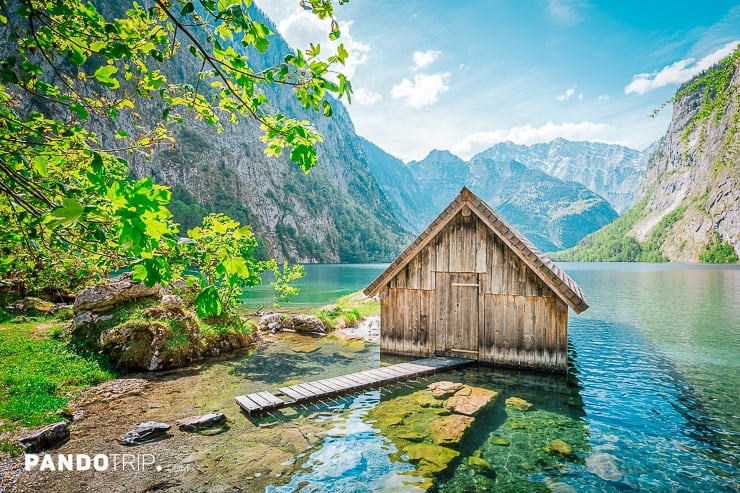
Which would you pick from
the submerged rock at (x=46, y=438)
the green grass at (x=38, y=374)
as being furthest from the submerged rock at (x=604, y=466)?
the green grass at (x=38, y=374)

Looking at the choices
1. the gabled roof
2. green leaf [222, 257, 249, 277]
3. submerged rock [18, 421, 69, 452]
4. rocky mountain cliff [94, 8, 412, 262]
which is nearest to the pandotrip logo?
submerged rock [18, 421, 69, 452]

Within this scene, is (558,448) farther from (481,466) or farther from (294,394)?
(294,394)

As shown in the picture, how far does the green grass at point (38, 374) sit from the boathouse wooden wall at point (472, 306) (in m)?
11.5

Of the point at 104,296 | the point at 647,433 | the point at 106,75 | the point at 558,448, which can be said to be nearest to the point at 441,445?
the point at 558,448

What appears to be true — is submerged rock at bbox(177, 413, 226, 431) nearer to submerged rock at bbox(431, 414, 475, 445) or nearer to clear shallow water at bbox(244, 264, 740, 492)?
clear shallow water at bbox(244, 264, 740, 492)

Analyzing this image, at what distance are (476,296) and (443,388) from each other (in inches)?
162

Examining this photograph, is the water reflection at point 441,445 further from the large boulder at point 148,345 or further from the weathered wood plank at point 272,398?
the large boulder at point 148,345

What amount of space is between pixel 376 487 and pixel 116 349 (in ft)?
40.6

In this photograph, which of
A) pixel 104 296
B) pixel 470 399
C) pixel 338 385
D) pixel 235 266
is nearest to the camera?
pixel 235 266

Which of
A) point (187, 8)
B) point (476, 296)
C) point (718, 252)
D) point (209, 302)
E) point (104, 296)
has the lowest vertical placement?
point (104, 296)

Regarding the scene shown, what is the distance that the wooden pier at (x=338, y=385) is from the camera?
11.0 metres

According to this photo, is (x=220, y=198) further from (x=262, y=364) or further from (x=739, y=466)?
(x=739, y=466)

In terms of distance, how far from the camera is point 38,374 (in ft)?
39.2

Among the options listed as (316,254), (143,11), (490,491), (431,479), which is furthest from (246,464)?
(316,254)
